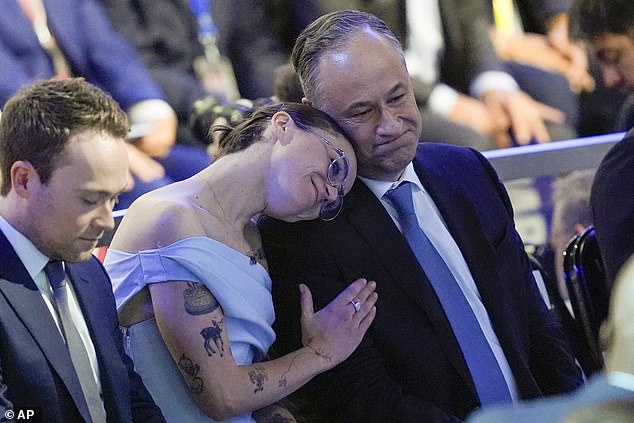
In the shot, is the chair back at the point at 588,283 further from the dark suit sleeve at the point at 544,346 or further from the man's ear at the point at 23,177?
the man's ear at the point at 23,177

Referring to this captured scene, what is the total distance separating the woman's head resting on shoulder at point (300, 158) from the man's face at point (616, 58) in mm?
1579

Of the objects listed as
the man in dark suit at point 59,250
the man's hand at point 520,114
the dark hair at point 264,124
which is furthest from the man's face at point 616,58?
the man in dark suit at point 59,250

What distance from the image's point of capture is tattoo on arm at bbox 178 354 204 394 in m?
2.11

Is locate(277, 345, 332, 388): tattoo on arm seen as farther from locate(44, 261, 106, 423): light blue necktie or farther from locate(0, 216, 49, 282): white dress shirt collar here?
locate(0, 216, 49, 282): white dress shirt collar

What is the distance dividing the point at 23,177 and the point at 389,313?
81cm

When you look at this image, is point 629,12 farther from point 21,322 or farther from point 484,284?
point 21,322

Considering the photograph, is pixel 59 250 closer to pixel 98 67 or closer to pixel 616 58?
pixel 98 67

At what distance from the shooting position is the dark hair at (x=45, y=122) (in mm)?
2010

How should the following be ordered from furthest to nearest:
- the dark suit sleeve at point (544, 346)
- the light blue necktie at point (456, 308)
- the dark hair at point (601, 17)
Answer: the dark hair at point (601, 17), the dark suit sleeve at point (544, 346), the light blue necktie at point (456, 308)

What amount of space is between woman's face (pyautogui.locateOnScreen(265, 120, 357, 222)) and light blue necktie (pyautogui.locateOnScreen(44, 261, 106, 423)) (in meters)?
0.45

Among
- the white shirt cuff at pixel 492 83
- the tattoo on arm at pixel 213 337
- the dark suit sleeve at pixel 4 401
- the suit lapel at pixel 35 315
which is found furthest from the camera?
the white shirt cuff at pixel 492 83

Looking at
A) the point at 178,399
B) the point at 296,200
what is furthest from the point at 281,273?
the point at 178,399

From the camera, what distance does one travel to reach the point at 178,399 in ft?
7.30

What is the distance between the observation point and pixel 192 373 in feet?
6.95
